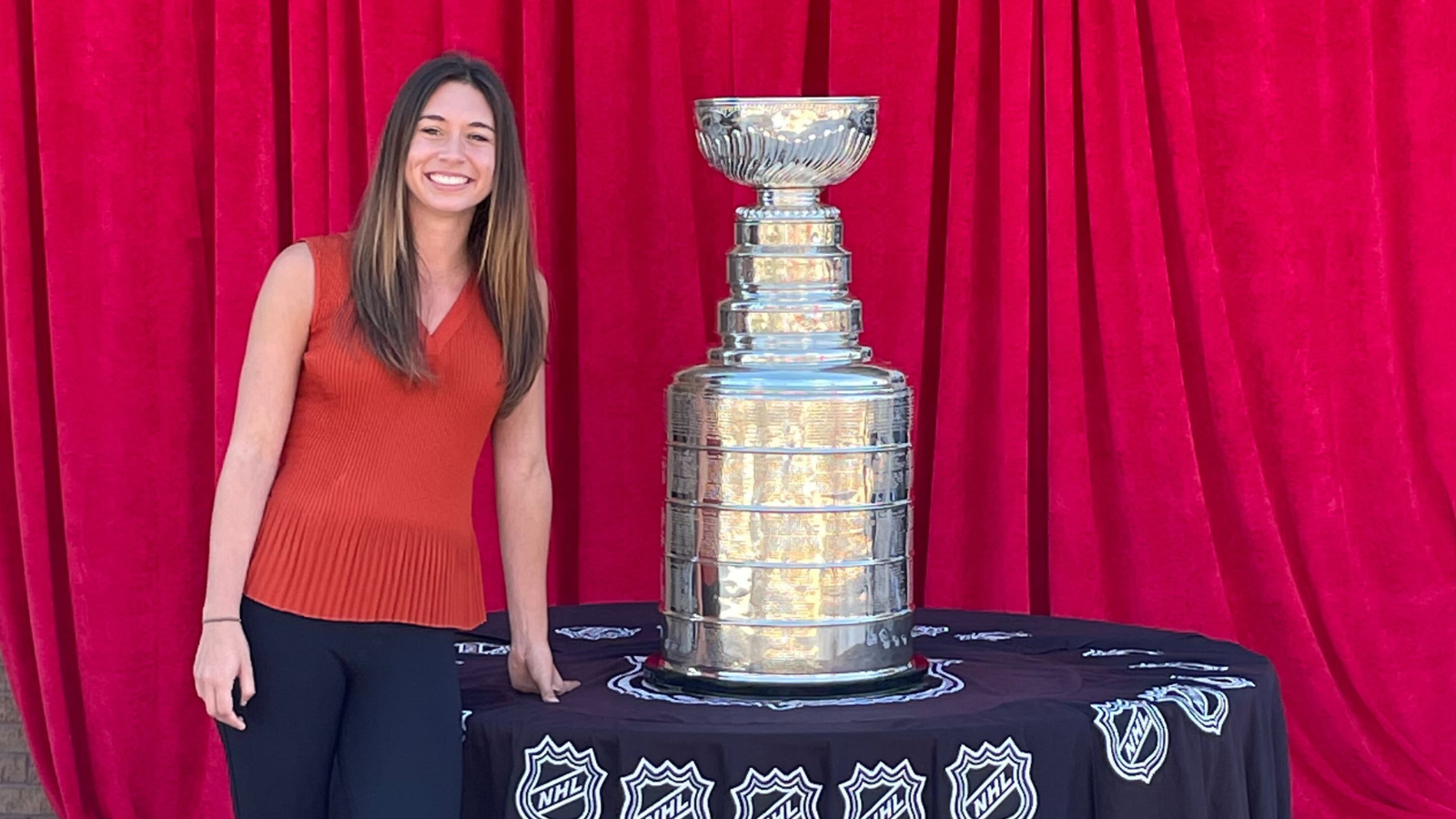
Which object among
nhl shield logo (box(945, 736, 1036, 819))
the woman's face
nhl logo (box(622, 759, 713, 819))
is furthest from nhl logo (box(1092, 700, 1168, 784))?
the woman's face

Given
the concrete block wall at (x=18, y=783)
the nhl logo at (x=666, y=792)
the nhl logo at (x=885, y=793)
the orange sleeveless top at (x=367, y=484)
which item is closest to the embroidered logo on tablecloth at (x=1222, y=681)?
the nhl logo at (x=885, y=793)

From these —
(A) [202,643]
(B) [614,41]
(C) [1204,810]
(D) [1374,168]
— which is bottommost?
(C) [1204,810]

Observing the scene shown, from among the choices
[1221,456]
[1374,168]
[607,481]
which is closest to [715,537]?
[607,481]

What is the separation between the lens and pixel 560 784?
7.24 ft

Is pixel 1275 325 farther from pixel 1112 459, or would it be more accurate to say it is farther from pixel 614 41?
pixel 614 41

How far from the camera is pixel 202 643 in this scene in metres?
2.20

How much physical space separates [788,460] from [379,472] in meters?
0.51

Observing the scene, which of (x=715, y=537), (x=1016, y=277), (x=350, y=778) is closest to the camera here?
(x=350, y=778)

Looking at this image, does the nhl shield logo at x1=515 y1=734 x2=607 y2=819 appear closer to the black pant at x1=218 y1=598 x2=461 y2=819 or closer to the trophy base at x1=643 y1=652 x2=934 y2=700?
the black pant at x1=218 y1=598 x2=461 y2=819

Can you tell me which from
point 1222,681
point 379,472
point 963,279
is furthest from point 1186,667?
point 963,279

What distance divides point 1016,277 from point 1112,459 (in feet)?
1.40

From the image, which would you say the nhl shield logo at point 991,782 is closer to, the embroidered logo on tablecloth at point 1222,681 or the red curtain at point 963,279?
the embroidered logo on tablecloth at point 1222,681

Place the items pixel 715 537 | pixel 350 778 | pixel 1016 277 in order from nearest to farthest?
pixel 350 778 → pixel 715 537 → pixel 1016 277

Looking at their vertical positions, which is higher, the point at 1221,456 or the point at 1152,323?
the point at 1152,323
